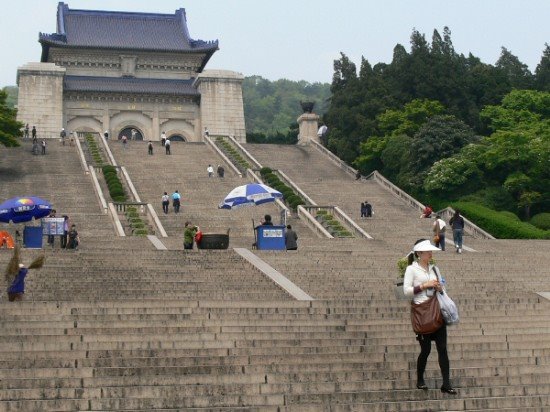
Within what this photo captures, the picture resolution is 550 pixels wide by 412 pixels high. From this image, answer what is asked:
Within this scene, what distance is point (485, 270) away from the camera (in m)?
24.3

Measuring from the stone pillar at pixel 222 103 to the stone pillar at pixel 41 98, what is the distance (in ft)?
28.2

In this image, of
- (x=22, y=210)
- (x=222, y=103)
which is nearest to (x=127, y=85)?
(x=222, y=103)

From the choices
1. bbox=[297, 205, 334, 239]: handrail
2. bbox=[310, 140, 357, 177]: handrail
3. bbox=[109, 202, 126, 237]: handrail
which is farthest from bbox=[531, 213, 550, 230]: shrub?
bbox=[109, 202, 126, 237]: handrail

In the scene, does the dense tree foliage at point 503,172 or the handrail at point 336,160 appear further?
the handrail at point 336,160

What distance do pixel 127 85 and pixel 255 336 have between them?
54.7 metres

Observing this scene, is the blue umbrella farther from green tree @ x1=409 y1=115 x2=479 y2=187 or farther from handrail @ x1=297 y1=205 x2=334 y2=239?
green tree @ x1=409 y1=115 x2=479 y2=187

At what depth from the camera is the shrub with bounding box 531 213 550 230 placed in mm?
39625

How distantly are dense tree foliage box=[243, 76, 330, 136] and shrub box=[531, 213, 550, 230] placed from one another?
62.6 metres

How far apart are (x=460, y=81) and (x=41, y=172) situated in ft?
71.1

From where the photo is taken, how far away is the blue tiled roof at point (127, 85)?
67.2m

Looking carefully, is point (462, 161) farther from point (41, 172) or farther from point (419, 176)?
point (41, 172)

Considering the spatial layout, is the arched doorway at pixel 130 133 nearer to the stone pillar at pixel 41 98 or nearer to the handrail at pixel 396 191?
the stone pillar at pixel 41 98

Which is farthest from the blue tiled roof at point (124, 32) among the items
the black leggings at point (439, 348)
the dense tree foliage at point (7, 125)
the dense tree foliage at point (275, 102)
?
the black leggings at point (439, 348)

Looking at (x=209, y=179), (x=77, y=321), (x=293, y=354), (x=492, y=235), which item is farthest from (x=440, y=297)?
(x=209, y=179)
